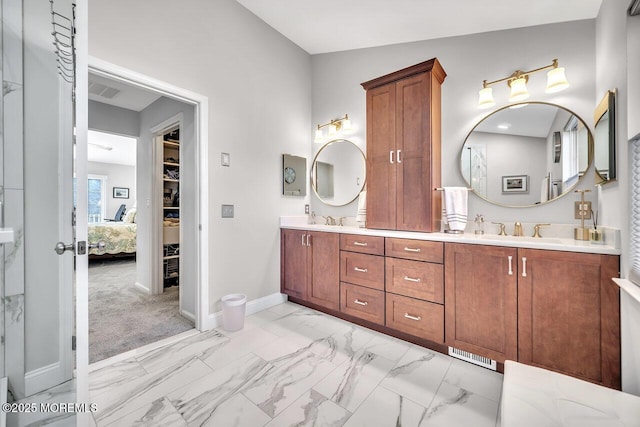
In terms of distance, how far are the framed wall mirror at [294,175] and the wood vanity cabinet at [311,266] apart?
513 millimetres

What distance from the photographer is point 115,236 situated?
529cm

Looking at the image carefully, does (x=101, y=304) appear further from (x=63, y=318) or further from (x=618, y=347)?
(x=618, y=347)

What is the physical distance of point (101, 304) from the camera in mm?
3031

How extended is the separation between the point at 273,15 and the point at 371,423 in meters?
3.51

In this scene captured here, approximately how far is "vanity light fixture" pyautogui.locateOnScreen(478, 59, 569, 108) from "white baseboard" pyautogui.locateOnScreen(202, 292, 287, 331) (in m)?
2.80

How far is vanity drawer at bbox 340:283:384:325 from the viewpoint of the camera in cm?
229

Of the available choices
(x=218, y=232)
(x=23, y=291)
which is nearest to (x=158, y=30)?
(x=218, y=232)

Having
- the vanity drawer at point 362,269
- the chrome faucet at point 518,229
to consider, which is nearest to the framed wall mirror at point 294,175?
the vanity drawer at point 362,269

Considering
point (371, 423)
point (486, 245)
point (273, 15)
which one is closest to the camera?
point (371, 423)

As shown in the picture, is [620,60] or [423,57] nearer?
[620,60]

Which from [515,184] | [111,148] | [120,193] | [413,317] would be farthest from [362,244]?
[120,193]

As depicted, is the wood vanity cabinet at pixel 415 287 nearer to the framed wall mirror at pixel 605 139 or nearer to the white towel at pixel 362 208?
the white towel at pixel 362 208

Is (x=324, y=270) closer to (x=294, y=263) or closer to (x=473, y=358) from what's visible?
(x=294, y=263)

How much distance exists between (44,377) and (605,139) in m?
3.32
